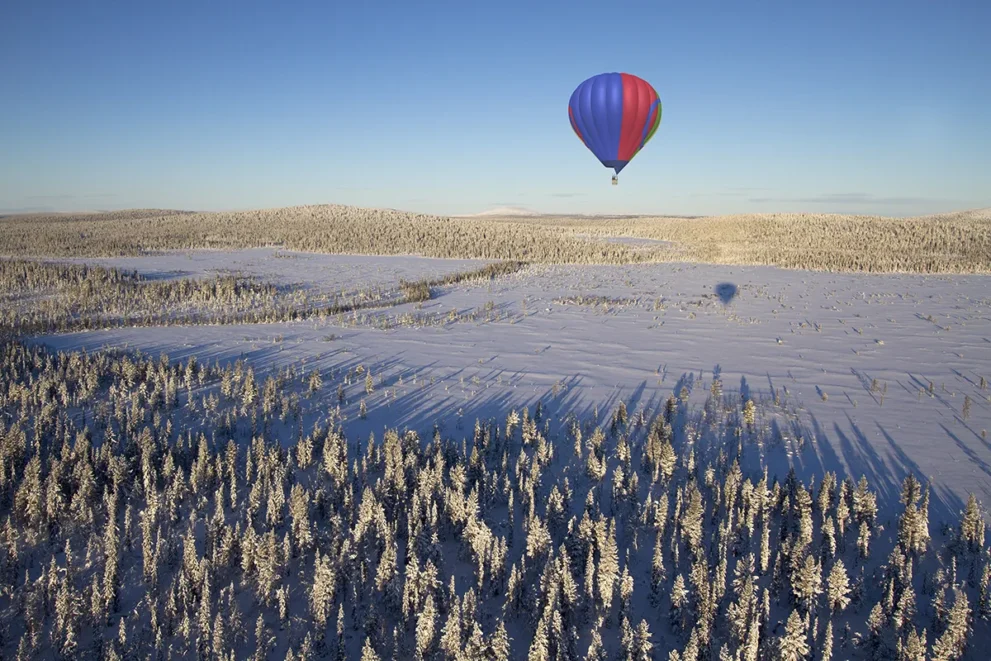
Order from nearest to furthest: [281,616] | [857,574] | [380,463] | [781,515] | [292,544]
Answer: [281,616]
[857,574]
[292,544]
[781,515]
[380,463]

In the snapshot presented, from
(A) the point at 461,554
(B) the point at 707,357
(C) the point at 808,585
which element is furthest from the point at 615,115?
(C) the point at 808,585

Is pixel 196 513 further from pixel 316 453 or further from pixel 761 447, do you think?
pixel 761 447

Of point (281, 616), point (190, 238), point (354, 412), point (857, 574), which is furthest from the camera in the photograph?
point (190, 238)

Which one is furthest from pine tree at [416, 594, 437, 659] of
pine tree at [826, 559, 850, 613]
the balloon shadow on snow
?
the balloon shadow on snow

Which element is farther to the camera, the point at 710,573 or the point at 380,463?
the point at 380,463

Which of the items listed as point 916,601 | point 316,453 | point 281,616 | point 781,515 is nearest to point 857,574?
point 916,601

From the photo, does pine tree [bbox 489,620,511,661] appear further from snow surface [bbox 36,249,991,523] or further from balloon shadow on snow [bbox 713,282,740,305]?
balloon shadow on snow [bbox 713,282,740,305]

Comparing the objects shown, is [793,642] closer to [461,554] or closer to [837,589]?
[837,589]

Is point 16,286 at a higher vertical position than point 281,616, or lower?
higher
